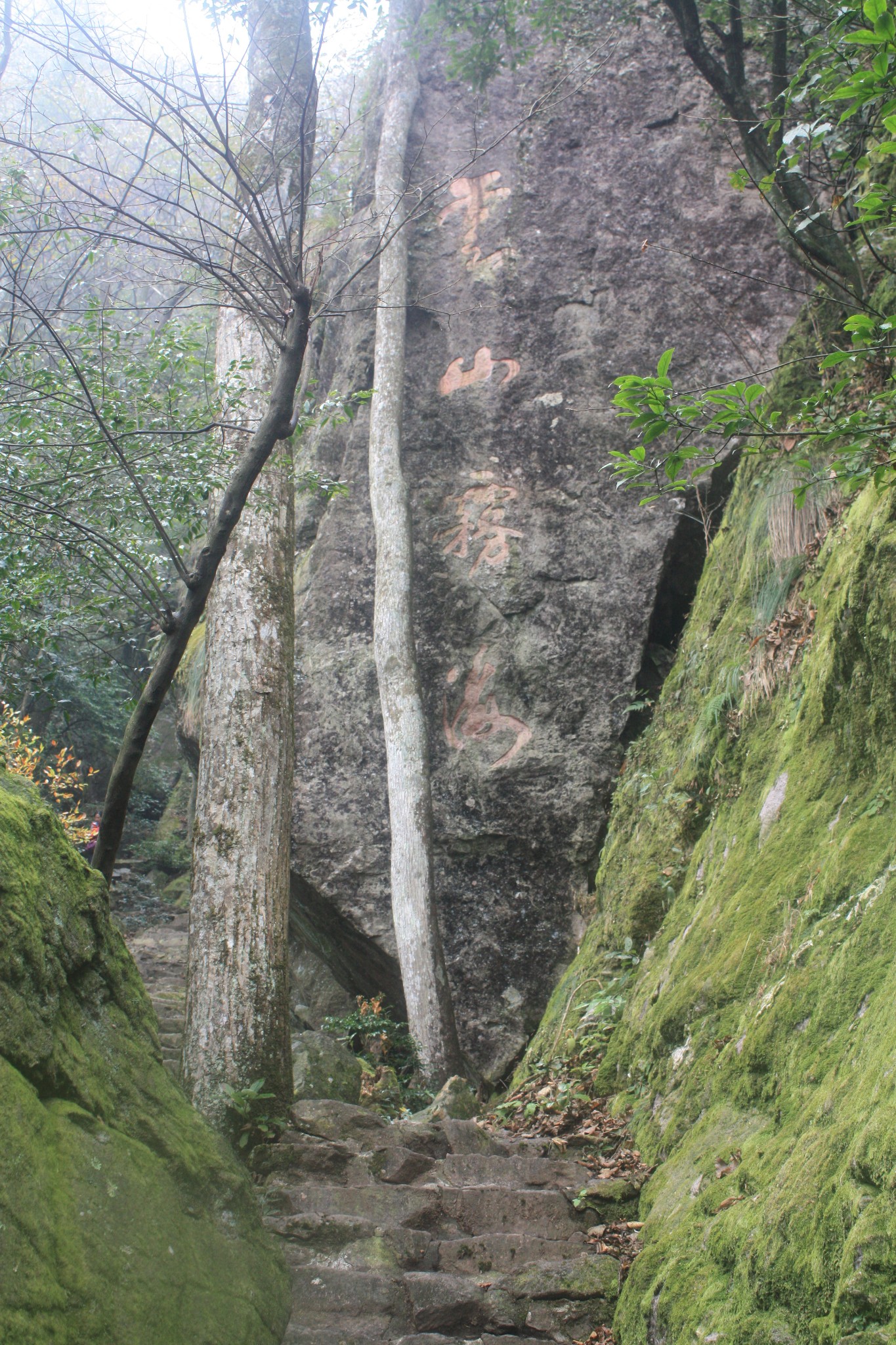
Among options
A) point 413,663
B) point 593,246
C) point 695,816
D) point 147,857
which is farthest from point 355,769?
point 147,857

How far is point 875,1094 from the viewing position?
5.99 feet

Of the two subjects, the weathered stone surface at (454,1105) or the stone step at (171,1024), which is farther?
the stone step at (171,1024)

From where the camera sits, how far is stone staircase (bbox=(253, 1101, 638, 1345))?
266 centimetres

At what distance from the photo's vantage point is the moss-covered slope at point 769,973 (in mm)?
1848

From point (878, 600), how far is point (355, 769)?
→ 499 centimetres

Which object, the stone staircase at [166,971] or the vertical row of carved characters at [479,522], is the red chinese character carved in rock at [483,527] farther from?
the stone staircase at [166,971]

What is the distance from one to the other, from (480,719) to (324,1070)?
338cm

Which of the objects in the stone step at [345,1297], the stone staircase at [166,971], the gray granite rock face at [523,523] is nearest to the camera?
the stone step at [345,1297]

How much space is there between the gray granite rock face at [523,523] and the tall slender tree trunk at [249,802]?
7.79 feet

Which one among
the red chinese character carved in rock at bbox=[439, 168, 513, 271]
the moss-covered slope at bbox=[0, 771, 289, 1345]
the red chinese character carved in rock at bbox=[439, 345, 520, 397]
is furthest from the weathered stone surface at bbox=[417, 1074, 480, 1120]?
the red chinese character carved in rock at bbox=[439, 168, 513, 271]

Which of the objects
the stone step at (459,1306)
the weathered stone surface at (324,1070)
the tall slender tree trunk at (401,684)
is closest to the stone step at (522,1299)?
the stone step at (459,1306)

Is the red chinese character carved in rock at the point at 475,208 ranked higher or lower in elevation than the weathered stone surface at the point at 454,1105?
higher

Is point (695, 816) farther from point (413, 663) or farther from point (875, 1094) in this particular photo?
point (875, 1094)

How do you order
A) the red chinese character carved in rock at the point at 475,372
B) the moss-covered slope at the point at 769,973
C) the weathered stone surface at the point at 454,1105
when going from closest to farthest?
the moss-covered slope at the point at 769,973 → the weathered stone surface at the point at 454,1105 → the red chinese character carved in rock at the point at 475,372
